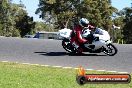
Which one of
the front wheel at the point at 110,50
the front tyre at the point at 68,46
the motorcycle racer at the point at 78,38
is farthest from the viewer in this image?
the front tyre at the point at 68,46

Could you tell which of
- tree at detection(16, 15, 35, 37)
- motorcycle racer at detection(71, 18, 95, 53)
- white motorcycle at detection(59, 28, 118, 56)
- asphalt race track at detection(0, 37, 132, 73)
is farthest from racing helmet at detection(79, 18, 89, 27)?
tree at detection(16, 15, 35, 37)

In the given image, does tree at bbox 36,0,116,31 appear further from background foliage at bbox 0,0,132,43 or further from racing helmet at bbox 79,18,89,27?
racing helmet at bbox 79,18,89,27

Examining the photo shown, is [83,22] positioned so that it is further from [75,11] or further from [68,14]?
[75,11]

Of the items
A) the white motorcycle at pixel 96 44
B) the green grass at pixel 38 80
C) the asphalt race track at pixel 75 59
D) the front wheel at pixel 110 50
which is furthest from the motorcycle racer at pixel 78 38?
the green grass at pixel 38 80

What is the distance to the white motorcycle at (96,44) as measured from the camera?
1590cm

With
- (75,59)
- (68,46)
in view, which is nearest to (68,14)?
(68,46)

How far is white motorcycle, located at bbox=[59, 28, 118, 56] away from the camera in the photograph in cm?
1590

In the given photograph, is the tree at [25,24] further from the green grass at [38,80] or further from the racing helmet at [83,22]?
the green grass at [38,80]

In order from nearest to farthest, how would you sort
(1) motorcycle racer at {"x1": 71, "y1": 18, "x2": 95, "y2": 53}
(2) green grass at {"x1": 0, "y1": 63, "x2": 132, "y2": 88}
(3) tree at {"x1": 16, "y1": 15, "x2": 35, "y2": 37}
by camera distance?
1. (2) green grass at {"x1": 0, "y1": 63, "x2": 132, "y2": 88}
2. (1) motorcycle racer at {"x1": 71, "y1": 18, "x2": 95, "y2": 53}
3. (3) tree at {"x1": 16, "y1": 15, "x2": 35, "y2": 37}

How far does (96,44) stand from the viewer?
630 inches

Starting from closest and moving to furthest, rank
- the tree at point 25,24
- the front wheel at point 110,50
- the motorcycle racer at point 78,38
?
the front wheel at point 110,50 → the motorcycle racer at point 78,38 → the tree at point 25,24

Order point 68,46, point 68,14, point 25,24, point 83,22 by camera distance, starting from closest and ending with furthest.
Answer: point 83,22 < point 68,46 < point 68,14 < point 25,24

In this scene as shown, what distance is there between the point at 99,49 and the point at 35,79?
25.1ft

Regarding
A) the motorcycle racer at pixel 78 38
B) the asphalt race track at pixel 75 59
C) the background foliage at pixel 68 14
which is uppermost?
the motorcycle racer at pixel 78 38
